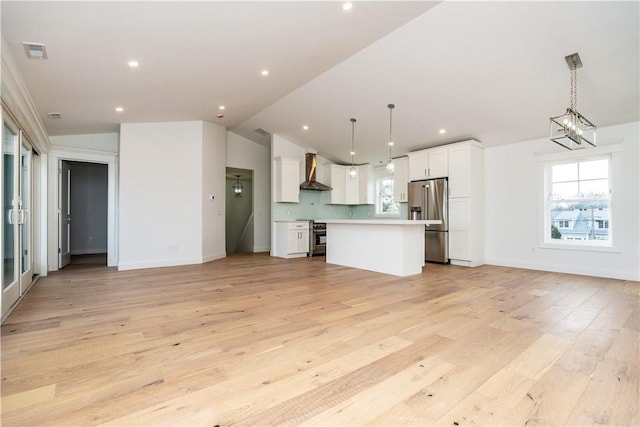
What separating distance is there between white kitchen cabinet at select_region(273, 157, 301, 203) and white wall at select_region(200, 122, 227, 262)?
129cm

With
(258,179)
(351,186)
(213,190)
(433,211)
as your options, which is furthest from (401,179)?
(213,190)

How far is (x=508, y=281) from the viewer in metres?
4.50

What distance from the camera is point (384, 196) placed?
8391 mm

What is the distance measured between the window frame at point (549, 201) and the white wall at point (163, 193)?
6.39 meters

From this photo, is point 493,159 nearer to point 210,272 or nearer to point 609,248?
point 609,248

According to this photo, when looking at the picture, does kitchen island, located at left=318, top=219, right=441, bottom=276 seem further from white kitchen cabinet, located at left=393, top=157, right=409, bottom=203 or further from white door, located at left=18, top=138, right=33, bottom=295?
white door, located at left=18, top=138, right=33, bottom=295

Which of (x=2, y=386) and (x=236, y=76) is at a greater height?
(x=236, y=76)

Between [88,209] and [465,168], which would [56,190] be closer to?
[88,209]

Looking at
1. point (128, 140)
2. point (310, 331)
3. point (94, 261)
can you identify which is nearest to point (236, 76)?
point (128, 140)

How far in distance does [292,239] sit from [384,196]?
2907 millimetres

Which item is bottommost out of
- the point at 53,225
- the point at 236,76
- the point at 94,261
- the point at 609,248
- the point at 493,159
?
the point at 94,261

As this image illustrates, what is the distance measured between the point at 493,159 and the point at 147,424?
21.7ft

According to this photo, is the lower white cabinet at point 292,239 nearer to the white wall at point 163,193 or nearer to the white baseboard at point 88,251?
the white wall at point 163,193

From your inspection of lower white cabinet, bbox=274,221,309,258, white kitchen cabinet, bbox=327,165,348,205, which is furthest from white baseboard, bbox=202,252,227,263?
white kitchen cabinet, bbox=327,165,348,205
